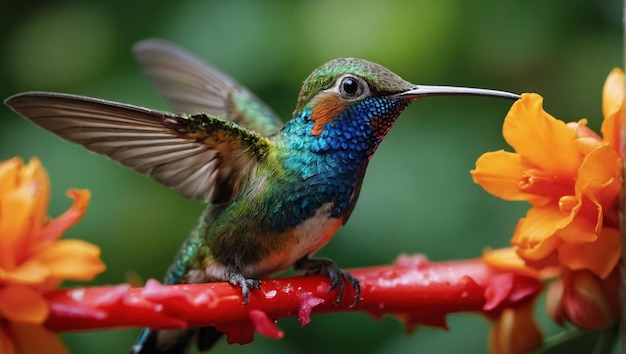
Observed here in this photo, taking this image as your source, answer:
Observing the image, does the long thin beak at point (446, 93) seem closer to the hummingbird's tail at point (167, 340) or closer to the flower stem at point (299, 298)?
the flower stem at point (299, 298)

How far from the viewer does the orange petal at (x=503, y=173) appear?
44.6 inches

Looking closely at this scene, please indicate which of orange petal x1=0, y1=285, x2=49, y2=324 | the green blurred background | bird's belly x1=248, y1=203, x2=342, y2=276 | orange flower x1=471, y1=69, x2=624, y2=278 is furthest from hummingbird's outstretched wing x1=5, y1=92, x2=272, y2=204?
the green blurred background

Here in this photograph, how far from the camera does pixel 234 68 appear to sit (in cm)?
208

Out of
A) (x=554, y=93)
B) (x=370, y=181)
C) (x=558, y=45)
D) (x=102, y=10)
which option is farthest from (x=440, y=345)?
(x=102, y=10)

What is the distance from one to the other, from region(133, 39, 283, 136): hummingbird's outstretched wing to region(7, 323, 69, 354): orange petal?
697 millimetres

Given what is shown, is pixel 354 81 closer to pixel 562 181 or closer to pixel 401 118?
pixel 562 181

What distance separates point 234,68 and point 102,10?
0.48m

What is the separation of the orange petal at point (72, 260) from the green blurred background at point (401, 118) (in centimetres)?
87

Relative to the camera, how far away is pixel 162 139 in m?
1.16

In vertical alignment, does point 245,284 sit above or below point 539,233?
below

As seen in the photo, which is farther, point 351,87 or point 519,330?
point 519,330

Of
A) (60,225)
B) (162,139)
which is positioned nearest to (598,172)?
(162,139)

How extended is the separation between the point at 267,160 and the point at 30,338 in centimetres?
42

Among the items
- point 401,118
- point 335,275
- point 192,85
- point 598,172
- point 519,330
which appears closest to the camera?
point 598,172
